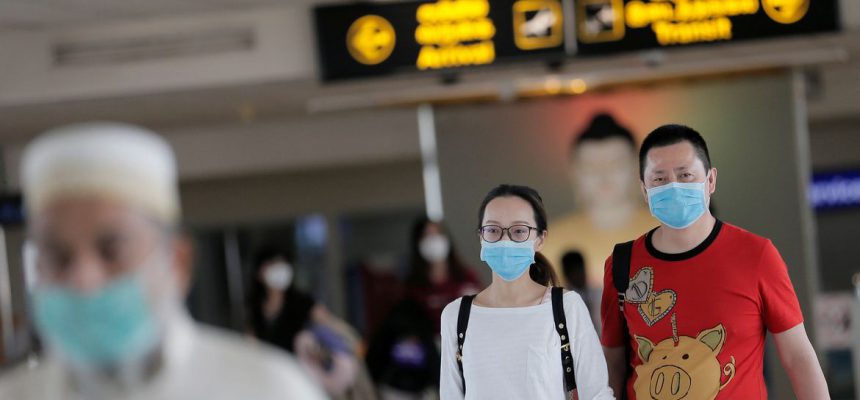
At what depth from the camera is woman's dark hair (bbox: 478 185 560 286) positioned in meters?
3.22

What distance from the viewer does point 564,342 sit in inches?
122

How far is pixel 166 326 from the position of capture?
5.85 feet

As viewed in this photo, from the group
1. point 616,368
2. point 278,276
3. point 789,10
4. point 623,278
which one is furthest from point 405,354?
point 623,278

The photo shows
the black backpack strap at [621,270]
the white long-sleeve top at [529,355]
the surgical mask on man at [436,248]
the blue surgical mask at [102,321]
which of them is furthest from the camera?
the surgical mask on man at [436,248]

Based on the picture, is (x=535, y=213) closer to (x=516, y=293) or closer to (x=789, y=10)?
(x=516, y=293)

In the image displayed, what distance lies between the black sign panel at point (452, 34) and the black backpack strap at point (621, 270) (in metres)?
3.63

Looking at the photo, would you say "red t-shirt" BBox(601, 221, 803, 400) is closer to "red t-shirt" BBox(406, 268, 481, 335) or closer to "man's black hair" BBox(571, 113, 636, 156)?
"red t-shirt" BBox(406, 268, 481, 335)

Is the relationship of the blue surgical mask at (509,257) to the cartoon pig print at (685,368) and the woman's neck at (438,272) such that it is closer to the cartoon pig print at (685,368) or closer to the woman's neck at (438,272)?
the cartoon pig print at (685,368)

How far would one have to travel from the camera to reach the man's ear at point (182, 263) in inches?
71.4

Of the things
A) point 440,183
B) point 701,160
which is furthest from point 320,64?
point 701,160

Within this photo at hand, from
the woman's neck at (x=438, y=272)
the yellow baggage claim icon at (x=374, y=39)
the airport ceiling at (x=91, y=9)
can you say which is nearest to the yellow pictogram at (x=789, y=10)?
the yellow baggage claim icon at (x=374, y=39)

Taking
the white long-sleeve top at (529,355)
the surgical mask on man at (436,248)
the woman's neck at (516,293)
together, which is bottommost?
the surgical mask on man at (436,248)

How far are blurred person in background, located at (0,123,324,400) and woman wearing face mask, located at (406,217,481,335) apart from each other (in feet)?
14.3

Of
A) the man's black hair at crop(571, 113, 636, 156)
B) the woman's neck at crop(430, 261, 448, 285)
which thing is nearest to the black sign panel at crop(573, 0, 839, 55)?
the man's black hair at crop(571, 113, 636, 156)
